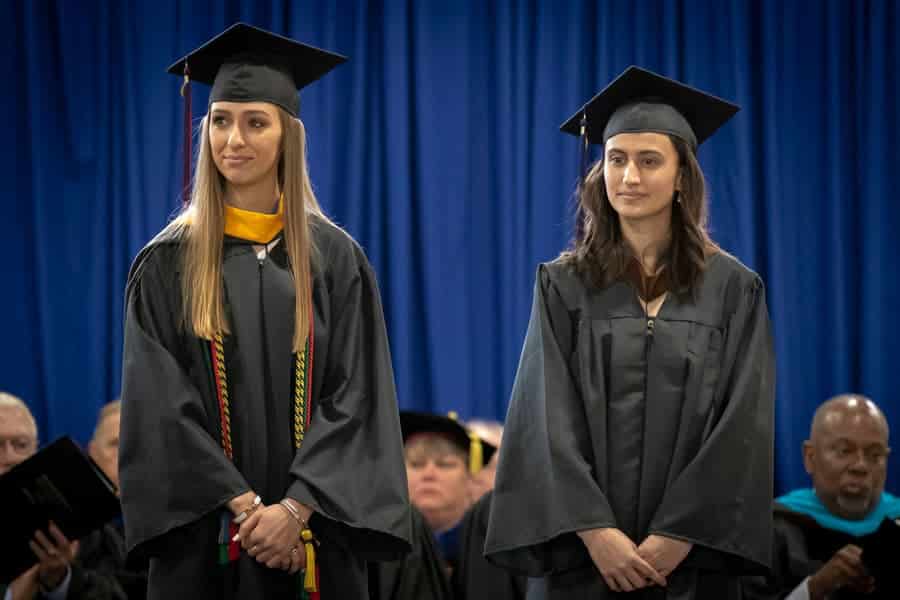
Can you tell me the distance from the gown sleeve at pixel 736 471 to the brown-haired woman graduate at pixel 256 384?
721 mm

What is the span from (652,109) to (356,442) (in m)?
1.25

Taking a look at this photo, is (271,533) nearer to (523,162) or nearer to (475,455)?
(475,455)

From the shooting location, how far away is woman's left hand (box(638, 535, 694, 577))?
3344mm

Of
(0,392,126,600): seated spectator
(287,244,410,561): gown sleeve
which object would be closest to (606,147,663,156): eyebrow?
(287,244,410,561): gown sleeve

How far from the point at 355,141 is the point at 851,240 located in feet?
8.16

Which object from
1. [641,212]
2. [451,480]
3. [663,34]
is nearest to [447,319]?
[451,480]

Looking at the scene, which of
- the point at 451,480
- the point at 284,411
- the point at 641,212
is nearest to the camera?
the point at 284,411

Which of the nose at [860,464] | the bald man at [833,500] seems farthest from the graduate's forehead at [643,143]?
the nose at [860,464]

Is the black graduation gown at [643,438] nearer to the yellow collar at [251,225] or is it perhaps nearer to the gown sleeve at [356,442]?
the gown sleeve at [356,442]

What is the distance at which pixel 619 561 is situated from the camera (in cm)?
333

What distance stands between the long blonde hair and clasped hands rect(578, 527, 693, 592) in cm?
92

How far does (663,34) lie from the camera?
6.49 metres

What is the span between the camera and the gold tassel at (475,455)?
18.6 ft

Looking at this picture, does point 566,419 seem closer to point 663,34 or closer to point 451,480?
point 451,480
